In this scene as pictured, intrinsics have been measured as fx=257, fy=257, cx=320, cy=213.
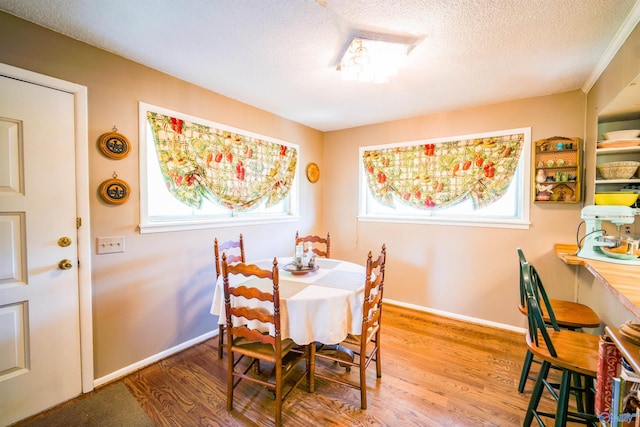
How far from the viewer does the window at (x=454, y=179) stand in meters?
2.68

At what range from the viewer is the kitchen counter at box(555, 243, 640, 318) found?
1.02m

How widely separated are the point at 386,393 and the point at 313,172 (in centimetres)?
280

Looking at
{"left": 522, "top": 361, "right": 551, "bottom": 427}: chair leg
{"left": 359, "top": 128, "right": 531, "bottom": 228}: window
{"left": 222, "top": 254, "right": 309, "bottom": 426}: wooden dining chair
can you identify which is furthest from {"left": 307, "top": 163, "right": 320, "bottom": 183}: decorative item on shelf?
{"left": 522, "top": 361, "right": 551, "bottom": 427}: chair leg

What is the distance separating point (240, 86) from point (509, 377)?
11.0 ft

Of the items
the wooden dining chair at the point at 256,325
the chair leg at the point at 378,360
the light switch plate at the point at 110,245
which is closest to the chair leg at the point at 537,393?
the chair leg at the point at 378,360

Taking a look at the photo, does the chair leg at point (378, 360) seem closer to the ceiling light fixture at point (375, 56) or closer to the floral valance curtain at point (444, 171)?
the floral valance curtain at point (444, 171)

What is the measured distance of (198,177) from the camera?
2.42 meters

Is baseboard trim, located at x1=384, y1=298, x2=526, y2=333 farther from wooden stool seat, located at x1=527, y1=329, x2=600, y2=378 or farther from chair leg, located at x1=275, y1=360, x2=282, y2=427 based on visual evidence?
chair leg, located at x1=275, y1=360, x2=282, y2=427

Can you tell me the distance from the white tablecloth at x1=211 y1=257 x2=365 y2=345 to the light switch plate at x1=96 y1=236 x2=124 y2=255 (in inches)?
32.4

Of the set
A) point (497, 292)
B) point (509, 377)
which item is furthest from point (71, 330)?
point (497, 292)

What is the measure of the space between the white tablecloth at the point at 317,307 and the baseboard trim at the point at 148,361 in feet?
2.62

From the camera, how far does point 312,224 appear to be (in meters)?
3.86

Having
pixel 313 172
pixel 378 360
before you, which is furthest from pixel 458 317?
pixel 313 172

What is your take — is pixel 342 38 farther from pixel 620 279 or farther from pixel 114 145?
pixel 620 279
